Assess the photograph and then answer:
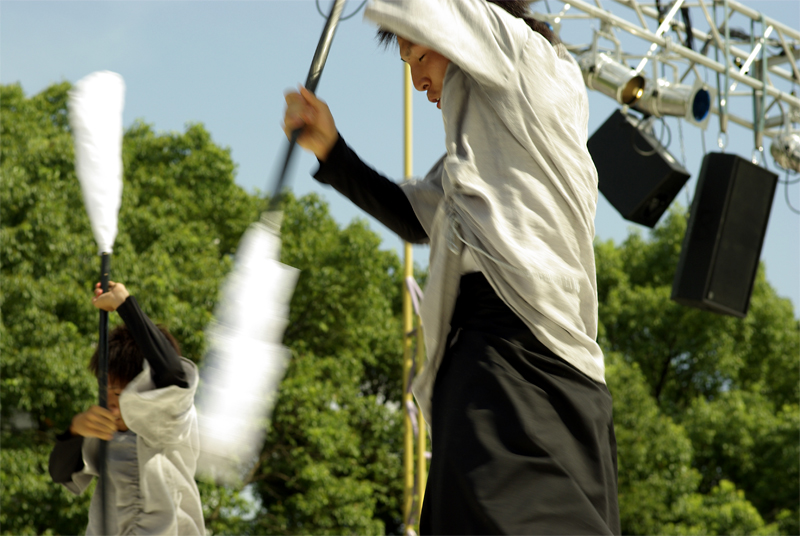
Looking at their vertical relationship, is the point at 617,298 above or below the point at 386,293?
above

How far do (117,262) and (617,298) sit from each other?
37.6 feet

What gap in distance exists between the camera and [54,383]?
11812mm

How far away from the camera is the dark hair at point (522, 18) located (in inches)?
70.8

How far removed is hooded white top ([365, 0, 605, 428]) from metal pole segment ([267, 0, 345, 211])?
221 mm

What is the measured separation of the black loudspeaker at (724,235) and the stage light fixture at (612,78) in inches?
27.4

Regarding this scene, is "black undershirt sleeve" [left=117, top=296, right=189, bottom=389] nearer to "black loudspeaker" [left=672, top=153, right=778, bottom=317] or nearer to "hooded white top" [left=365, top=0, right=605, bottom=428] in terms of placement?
"hooded white top" [left=365, top=0, right=605, bottom=428]

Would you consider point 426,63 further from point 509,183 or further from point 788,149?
A: point 788,149

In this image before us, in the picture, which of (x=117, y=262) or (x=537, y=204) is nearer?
(x=537, y=204)

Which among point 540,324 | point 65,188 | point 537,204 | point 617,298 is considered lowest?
point 540,324

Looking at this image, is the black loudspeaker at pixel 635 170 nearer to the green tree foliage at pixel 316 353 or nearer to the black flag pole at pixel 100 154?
the black flag pole at pixel 100 154

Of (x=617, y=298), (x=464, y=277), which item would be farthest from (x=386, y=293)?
(x=464, y=277)

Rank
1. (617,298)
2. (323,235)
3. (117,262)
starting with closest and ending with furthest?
(117,262), (323,235), (617,298)

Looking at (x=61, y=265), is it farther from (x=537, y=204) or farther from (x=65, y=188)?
(x=537, y=204)

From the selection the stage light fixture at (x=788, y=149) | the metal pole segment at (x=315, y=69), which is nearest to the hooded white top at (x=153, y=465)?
the metal pole segment at (x=315, y=69)
